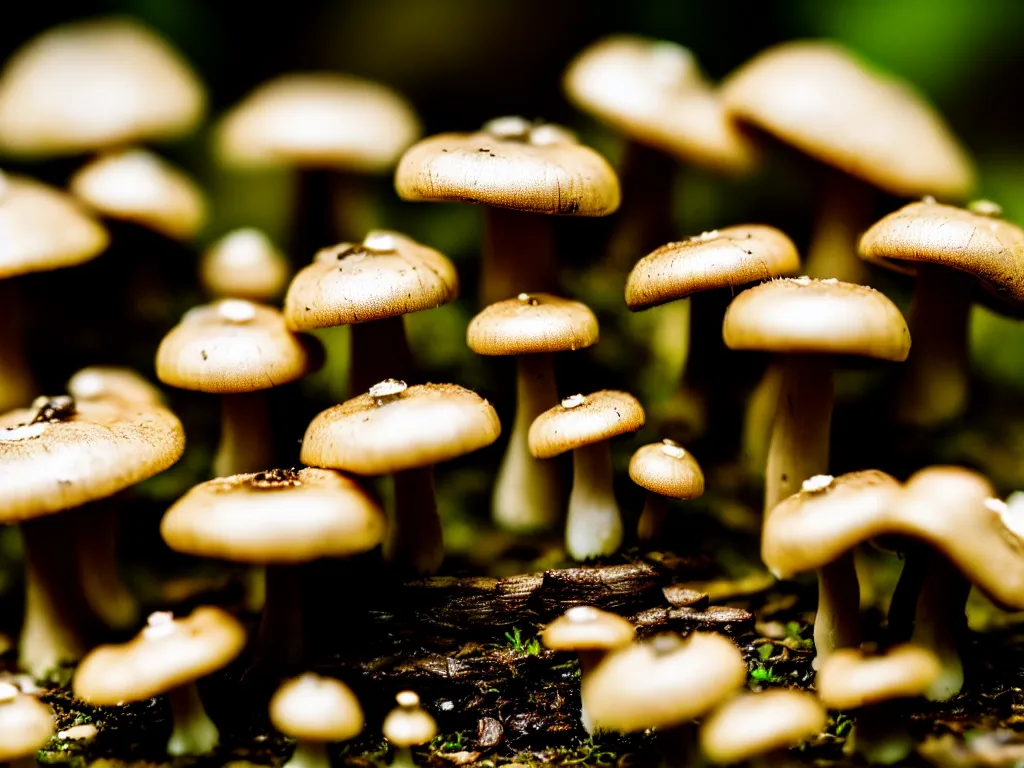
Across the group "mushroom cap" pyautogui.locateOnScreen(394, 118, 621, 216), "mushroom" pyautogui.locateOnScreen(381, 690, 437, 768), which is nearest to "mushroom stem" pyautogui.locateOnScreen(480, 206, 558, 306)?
"mushroom cap" pyautogui.locateOnScreen(394, 118, 621, 216)

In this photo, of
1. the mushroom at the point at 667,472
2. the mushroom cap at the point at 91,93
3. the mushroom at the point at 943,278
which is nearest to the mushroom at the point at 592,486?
the mushroom at the point at 667,472

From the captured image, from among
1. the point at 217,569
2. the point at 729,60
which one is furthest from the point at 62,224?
the point at 729,60

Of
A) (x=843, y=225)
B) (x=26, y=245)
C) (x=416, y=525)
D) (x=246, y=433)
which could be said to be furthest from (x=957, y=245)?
(x=26, y=245)

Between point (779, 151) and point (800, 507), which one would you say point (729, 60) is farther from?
point (800, 507)

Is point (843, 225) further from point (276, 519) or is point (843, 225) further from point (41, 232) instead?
point (41, 232)

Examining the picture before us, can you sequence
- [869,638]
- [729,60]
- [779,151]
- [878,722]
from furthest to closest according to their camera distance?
[729,60]
[779,151]
[869,638]
[878,722]

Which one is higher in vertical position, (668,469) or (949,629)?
(668,469)
